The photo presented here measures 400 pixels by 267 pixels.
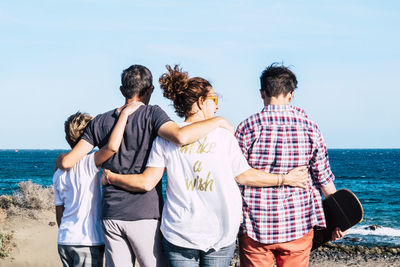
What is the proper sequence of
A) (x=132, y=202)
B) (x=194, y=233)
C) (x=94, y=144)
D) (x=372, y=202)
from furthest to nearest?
(x=372, y=202)
(x=94, y=144)
(x=132, y=202)
(x=194, y=233)

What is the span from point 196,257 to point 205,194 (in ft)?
1.35

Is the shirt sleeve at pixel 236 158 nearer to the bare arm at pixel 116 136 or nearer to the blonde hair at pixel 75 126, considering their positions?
the bare arm at pixel 116 136

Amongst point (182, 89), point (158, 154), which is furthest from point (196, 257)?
point (182, 89)

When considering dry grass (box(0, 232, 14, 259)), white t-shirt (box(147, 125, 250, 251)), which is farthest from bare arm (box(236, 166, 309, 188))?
dry grass (box(0, 232, 14, 259))

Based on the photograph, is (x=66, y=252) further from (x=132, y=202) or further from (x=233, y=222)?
(x=233, y=222)

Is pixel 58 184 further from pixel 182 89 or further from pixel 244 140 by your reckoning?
pixel 244 140

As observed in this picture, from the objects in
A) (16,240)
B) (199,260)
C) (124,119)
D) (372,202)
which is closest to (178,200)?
(199,260)

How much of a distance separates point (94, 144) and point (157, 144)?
0.56m

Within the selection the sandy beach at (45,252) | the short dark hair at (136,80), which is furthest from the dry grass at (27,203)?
the short dark hair at (136,80)

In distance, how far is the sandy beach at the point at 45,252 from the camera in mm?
9277

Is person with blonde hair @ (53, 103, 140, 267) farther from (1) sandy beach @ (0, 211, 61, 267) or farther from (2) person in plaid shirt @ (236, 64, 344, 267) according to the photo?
(1) sandy beach @ (0, 211, 61, 267)

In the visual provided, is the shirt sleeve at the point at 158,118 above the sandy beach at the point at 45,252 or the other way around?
above

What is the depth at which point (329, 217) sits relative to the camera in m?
3.21

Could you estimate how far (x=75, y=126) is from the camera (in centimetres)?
326
